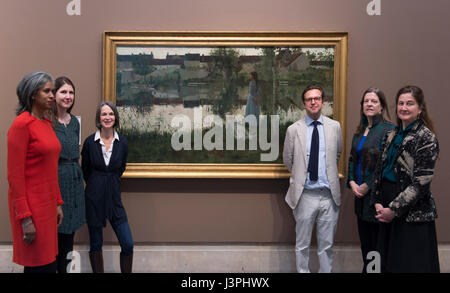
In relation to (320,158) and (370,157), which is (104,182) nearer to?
(320,158)

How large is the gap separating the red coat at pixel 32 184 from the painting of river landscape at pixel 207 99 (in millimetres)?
1514

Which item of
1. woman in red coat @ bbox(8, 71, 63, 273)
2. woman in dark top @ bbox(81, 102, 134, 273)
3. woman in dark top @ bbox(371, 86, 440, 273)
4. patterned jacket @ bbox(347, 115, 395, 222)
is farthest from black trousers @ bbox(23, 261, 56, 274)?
patterned jacket @ bbox(347, 115, 395, 222)

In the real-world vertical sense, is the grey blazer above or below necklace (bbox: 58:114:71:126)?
below

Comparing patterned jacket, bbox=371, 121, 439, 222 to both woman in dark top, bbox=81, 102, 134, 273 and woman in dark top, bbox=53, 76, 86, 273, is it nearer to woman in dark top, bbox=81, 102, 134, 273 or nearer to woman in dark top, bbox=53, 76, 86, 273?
woman in dark top, bbox=81, 102, 134, 273

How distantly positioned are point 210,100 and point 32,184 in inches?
77.1

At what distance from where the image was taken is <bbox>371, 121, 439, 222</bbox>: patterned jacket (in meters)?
2.27

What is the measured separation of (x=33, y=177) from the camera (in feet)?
6.85

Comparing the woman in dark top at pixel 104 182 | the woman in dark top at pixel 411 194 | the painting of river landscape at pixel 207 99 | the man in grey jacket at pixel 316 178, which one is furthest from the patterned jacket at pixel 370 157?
the woman in dark top at pixel 104 182

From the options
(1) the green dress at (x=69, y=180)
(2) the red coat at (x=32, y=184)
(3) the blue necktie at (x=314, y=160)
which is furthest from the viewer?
(3) the blue necktie at (x=314, y=160)

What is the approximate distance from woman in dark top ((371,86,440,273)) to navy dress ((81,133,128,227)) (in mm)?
2018

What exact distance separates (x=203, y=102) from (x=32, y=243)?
6.75 ft

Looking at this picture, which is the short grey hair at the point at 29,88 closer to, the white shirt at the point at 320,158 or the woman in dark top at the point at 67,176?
the woman in dark top at the point at 67,176

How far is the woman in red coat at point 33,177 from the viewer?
2020mm

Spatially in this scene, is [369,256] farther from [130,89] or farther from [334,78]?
[130,89]
